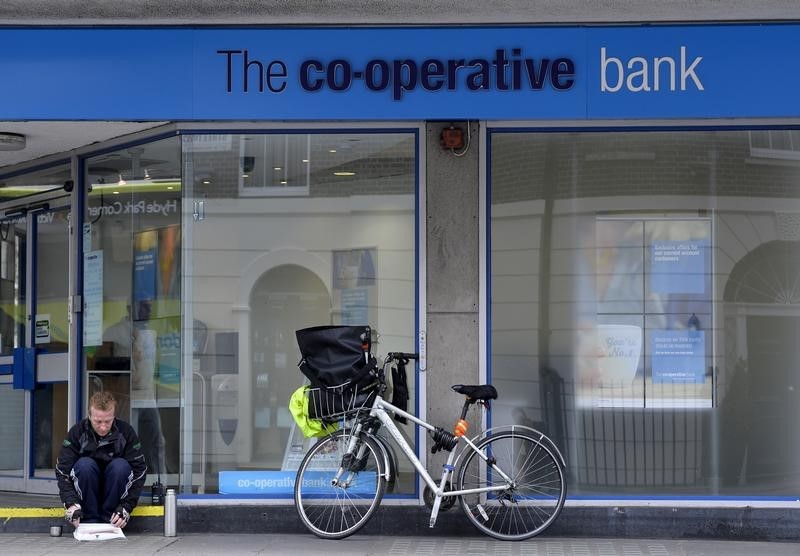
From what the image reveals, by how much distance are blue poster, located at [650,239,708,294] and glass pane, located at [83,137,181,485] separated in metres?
3.53

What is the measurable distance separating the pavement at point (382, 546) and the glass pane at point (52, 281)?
227 cm

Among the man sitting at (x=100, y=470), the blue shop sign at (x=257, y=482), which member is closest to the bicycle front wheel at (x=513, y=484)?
the blue shop sign at (x=257, y=482)

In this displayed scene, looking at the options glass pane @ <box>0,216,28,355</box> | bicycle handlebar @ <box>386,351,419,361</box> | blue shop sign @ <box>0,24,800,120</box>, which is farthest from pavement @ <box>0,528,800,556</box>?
blue shop sign @ <box>0,24,800,120</box>

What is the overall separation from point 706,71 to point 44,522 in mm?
5688

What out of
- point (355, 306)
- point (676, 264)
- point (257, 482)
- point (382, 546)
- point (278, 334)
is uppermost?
point (676, 264)

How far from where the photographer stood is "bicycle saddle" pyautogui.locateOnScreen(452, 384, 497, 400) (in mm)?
7684

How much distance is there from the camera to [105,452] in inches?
317

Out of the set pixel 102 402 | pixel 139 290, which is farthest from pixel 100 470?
pixel 139 290

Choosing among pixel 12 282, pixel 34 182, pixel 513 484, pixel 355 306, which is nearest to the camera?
pixel 513 484

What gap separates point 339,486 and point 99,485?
5.54 ft

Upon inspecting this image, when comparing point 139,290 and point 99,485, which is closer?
point 99,485

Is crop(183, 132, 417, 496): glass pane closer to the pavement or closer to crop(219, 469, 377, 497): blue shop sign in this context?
crop(219, 469, 377, 497): blue shop sign

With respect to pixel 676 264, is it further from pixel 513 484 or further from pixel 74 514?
pixel 74 514

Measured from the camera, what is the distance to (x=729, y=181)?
8250 millimetres
